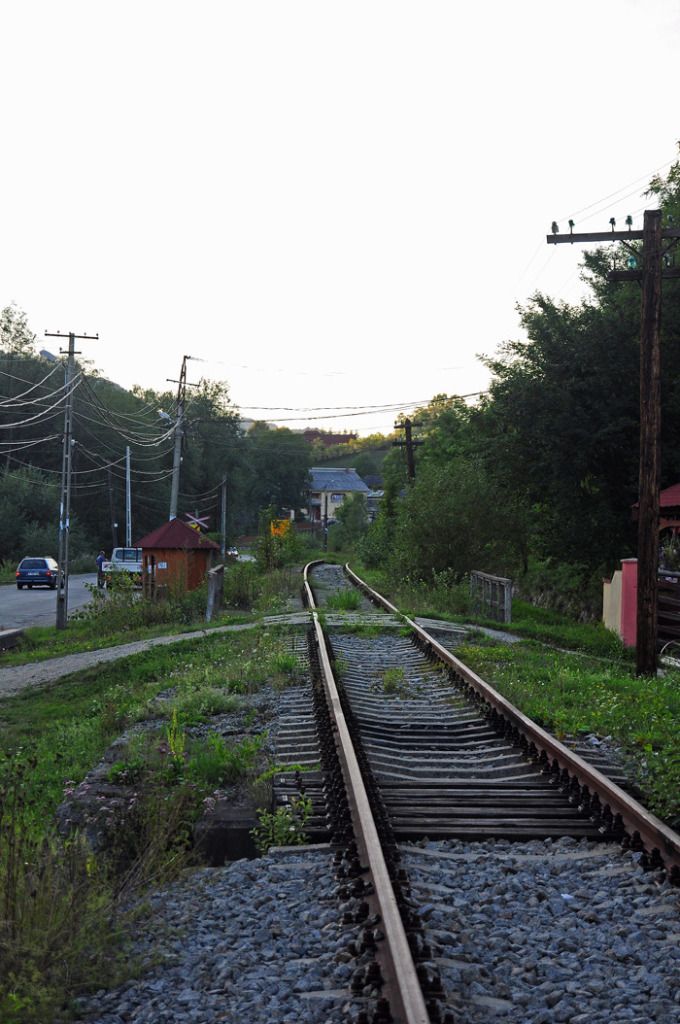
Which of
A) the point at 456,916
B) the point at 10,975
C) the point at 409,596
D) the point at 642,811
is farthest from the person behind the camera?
the point at 409,596

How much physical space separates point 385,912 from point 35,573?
151 feet

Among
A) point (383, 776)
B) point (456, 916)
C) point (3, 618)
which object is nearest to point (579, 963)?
point (456, 916)

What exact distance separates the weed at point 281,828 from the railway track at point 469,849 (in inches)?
8.7

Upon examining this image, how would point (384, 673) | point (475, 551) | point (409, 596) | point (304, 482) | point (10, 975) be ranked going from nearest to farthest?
point (10, 975)
point (384, 673)
point (409, 596)
point (475, 551)
point (304, 482)

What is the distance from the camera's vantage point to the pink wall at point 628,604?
19.0 meters

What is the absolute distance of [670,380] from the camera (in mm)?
26641

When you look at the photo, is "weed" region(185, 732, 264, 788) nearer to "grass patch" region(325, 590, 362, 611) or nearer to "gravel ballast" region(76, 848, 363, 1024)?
"gravel ballast" region(76, 848, 363, 1024)

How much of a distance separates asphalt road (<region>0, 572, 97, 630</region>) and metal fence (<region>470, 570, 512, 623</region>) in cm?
1170

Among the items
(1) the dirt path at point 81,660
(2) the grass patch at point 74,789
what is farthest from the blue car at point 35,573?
(2) the grass patch at point 74,789

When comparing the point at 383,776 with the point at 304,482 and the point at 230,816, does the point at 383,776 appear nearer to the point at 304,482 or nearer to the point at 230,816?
the point at 230,816

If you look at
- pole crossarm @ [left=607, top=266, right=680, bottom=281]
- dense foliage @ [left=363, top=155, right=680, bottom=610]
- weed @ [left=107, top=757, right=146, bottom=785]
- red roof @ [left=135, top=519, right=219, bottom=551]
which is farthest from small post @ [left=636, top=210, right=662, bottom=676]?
red roof @ [left=135, top=519, right=219, bottom=551]

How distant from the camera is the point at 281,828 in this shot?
5.86m

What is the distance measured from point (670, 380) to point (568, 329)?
10.2ft

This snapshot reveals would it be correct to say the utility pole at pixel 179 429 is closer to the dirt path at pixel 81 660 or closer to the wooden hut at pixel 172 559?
the wooden hut at pixel 172 559
